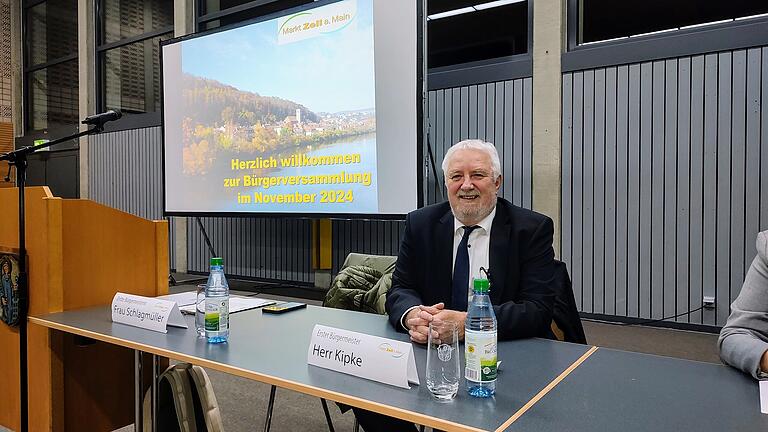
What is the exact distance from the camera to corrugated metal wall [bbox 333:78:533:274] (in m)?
4.46

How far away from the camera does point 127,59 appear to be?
768cm

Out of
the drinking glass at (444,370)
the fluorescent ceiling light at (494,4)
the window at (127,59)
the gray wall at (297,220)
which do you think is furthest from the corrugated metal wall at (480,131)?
the window at (127,59)

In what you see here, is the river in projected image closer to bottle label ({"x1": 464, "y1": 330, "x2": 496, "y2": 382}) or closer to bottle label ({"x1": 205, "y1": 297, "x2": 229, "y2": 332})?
bottle label ({"x1": 205, "y1": 297, "x2": 229, "y2": 332})

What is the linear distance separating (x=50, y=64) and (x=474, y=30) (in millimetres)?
6918

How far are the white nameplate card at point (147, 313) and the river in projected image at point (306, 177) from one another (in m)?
2.52

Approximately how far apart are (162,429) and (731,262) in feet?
11.8

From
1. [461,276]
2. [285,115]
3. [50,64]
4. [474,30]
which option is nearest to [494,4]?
[474,30]

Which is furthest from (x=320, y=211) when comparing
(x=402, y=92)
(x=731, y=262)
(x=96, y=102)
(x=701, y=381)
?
(x=96, y=102)

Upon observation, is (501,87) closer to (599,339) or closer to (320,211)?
(320,211)

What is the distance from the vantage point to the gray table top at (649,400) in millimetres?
935

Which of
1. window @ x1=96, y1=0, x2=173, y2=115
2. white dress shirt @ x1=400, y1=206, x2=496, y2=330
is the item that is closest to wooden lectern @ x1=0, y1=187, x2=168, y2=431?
white dress shirt @ x1=400, y1=206, x2=496, y2=330

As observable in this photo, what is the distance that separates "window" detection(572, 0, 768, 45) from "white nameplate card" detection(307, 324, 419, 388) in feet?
12.3

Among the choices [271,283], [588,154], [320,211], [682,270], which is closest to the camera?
[682,270]

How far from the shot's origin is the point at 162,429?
177cm
